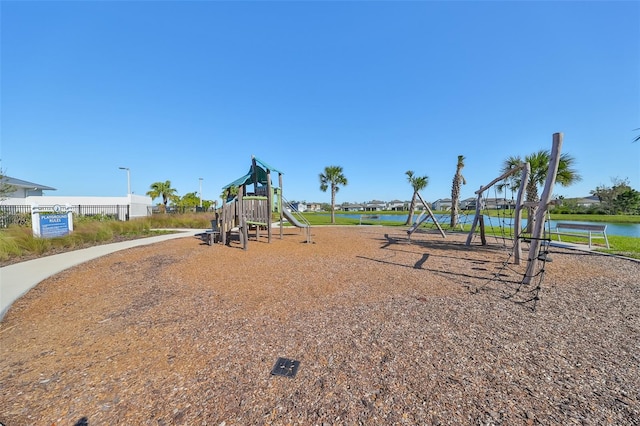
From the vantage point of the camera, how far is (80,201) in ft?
87.2

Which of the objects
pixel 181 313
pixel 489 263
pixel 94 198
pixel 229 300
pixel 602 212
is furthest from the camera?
pixel 602 212

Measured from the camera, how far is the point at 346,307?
13.9 feet

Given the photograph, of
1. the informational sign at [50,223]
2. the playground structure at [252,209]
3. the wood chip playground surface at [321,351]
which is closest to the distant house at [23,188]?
the informational sign at [50,223]

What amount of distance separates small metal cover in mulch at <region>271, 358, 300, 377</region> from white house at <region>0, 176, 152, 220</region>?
26.5 m

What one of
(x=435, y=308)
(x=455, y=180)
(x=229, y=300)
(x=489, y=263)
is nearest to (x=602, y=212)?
(x=455, y=180)

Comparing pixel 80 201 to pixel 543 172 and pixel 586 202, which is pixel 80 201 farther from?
pixel 586 202

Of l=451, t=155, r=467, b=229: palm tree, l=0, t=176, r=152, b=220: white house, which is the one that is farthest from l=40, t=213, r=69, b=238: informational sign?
l=451, t=155, r=467, b=229: palm tree

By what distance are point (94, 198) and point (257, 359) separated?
34.3 m

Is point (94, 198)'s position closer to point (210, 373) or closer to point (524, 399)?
point (210, 373)

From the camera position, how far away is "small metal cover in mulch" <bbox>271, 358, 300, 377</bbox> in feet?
8.32

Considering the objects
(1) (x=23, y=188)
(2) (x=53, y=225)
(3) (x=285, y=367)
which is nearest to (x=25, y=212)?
(2) (x=53, y=225)

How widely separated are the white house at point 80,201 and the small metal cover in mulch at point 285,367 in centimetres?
2650

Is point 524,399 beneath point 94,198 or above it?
beneath

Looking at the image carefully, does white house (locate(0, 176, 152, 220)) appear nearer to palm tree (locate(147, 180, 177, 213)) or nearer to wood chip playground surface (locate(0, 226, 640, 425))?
palm tree (locate(147, 180, 177, 213))
